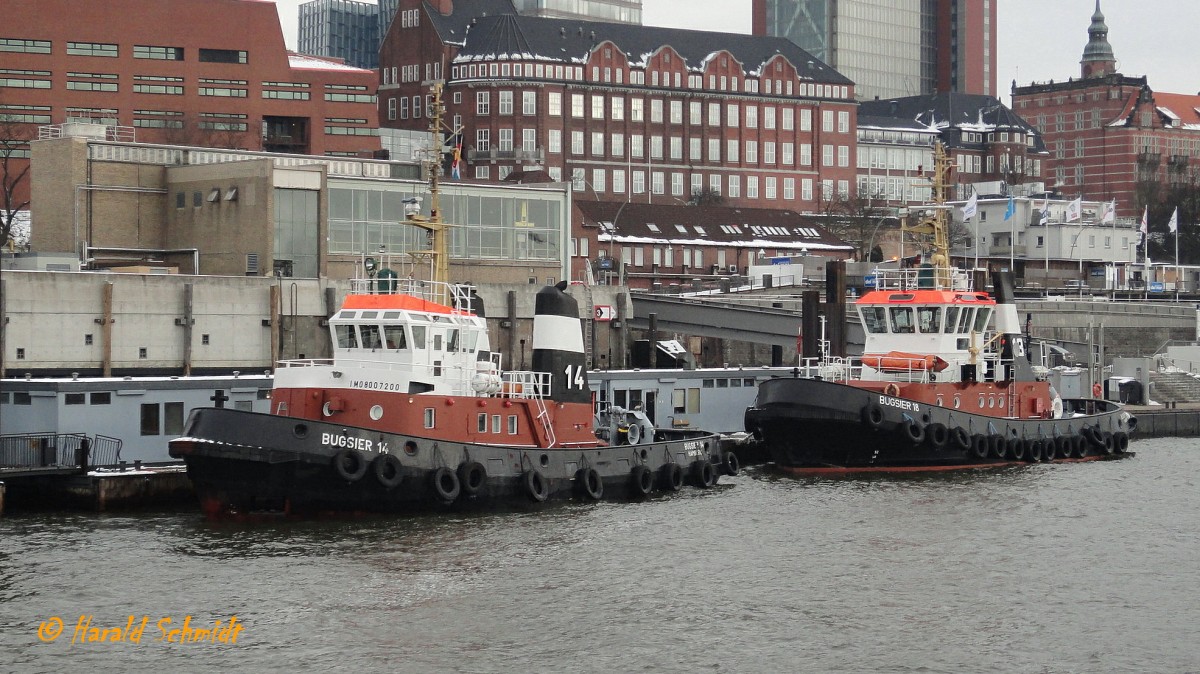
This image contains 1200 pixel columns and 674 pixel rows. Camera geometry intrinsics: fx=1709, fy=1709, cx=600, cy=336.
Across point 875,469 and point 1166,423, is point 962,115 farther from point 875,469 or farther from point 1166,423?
point 875,469

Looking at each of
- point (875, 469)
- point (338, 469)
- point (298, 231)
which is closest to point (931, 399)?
point (875, 469)

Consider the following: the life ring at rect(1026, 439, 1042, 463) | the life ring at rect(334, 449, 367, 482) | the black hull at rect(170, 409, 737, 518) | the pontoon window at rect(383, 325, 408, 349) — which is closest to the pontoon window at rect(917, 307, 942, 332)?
the life ring at rect(1026, 439, 1042, 463)

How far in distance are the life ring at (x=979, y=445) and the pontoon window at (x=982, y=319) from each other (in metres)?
3.78

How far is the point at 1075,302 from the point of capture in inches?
3716

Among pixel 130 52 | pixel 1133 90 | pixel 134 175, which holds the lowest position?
pixel 134 175

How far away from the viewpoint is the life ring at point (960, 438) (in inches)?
2046

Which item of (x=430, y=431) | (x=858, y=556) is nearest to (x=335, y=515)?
(x=430, y=431)

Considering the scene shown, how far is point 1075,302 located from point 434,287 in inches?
2387

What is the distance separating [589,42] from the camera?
14612 centimetres

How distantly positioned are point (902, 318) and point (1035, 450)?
6352mm

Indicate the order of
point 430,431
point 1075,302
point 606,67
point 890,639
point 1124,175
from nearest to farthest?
point 890,639 < point 430,431 < point 1075,302 < point 606,67 < point 1124,175

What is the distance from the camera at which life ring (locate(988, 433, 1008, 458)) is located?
175 feet

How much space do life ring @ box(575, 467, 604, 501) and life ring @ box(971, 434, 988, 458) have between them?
15.3m

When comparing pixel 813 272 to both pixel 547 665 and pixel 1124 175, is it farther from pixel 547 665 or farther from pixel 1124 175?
pixel 1124 175
